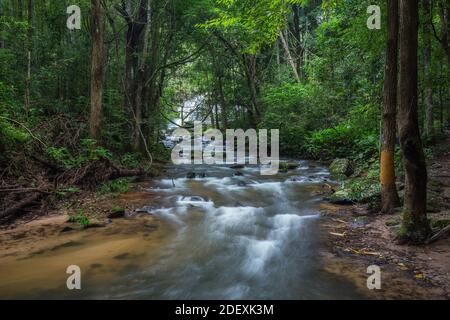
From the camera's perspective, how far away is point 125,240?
6.02 metres

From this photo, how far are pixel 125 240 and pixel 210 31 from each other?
11.6m

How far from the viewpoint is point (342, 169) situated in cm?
1201

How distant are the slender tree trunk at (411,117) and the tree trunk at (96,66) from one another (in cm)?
746

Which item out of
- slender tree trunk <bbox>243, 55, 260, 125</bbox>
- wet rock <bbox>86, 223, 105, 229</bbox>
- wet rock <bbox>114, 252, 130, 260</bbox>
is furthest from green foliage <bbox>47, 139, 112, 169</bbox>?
slender tree trunk <bbox>243, 55, 260, 125</bbox>

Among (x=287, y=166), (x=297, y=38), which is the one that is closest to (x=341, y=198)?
(x=287, y=166)

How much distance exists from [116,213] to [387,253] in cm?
515

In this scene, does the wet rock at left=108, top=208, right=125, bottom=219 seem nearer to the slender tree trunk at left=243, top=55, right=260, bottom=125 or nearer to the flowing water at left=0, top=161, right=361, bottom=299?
the flowing water at left=0, top=161, right=361, bottom=299

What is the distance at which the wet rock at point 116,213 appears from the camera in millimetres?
7261

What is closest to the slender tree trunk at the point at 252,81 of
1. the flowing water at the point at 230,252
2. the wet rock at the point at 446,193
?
the flowing water at the point at 230,252

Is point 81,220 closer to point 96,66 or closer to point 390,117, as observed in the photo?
point 96,66

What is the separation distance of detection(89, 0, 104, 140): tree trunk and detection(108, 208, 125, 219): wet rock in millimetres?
3148

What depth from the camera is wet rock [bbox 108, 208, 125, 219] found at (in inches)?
286

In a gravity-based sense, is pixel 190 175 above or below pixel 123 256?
above
